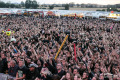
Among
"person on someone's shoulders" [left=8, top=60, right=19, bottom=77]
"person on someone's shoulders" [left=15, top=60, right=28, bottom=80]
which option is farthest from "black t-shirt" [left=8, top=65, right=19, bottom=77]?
"person on someone's shoulders" [left=15, top=60, right=28, bottom=80]

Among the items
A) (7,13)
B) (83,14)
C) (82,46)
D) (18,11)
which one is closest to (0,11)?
(7,13)

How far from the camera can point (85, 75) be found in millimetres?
4488

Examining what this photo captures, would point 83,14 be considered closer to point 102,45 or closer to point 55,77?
point 102,45

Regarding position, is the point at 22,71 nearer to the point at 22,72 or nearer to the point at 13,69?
the point at 22,72

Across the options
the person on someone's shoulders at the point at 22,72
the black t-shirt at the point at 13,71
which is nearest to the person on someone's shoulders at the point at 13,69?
the black t-shirt at the point at 13,71

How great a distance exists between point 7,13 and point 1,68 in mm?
35878

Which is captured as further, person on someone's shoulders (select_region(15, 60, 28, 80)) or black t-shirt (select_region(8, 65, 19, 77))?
black t-shirt (select_region(8, 65, 19, 77))

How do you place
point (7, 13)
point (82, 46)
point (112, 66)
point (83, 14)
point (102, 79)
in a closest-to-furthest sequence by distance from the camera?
point (102, 79) < point (112, 66) < point (82, 46) < point (83, 14) < point (7, 13)

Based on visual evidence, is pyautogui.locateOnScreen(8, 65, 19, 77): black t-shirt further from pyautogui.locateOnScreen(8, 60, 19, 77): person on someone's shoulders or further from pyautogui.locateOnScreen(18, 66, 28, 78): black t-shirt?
pyautogui.locateOnScreen(18, 66, 28, 78): black t-shirt

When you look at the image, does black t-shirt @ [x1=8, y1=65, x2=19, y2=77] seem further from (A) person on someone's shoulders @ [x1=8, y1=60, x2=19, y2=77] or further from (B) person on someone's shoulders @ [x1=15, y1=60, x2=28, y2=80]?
(B) person on someone's shoulders @ [x1=15, y1=60, x2=28, y2=80]

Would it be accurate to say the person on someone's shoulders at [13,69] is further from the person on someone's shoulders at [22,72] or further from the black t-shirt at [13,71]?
the person on someone's shoulders at [22,72]

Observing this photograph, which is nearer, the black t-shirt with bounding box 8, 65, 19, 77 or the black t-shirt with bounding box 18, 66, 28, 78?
the black t-shirt with bounding box 18, 66, 28, 78

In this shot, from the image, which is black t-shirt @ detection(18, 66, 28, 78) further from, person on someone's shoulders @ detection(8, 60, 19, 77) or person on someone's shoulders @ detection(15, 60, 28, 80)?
person on someone's shoulders @ detection(8, 60, 19, 77)

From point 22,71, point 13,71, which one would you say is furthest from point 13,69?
point 22,71
